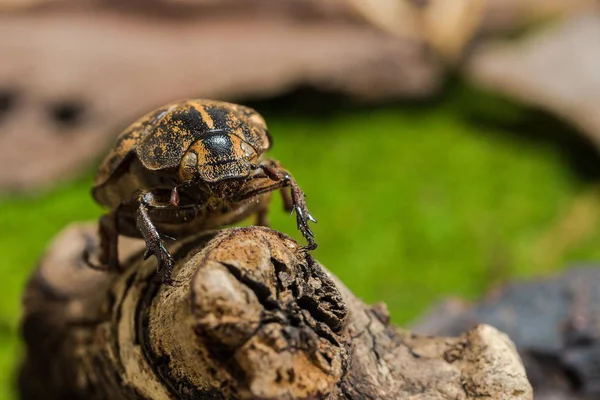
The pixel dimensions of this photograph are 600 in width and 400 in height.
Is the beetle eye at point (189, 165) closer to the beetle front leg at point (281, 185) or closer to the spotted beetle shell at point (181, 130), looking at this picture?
the spotted beetle shell at point (181, 130)

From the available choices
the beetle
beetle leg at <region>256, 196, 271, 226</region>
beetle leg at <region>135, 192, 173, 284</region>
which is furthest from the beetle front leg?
beetle leg at <region>256, 196, 271, 226</region>

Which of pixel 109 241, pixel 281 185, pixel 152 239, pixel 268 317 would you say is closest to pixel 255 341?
pixel 268 317

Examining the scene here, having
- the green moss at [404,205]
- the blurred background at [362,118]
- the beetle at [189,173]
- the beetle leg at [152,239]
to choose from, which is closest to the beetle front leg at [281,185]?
the beetle at [189,173]

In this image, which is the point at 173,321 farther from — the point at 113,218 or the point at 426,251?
the point at 426,251

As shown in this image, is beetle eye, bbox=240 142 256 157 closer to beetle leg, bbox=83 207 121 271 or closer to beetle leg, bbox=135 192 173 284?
beetle leg, bbox=135 192 173 284

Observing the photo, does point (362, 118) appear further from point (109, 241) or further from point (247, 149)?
point (247, 149)

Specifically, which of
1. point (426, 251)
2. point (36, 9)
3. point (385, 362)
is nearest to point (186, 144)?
point (385, 362)
